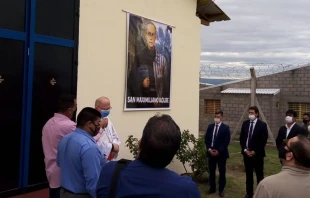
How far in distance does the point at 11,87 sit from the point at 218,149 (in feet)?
14.2

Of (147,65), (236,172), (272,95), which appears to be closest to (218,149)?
(147,65)

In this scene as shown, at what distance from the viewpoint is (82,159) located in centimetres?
312

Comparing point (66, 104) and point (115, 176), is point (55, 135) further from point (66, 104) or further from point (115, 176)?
point (115, 176)

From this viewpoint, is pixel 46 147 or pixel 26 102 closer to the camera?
pixel 46 147

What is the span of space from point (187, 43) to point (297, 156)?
6.61m

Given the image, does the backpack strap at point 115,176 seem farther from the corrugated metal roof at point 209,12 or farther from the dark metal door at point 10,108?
the corrugated metal roof at point 209,12

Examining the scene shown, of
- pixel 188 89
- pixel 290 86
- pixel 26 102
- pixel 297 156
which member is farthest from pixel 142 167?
pixel 290 86

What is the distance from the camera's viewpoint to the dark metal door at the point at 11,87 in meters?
4.77

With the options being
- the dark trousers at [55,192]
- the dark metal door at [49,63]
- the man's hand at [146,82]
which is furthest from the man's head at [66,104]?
the man's hand at [146,82]

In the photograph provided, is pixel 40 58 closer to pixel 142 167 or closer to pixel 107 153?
pixel 107 153

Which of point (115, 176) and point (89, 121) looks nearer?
point (115, 176)

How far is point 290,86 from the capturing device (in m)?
16.5

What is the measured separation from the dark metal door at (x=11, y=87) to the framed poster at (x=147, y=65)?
2.48m

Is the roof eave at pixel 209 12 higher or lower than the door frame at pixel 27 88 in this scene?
higher
